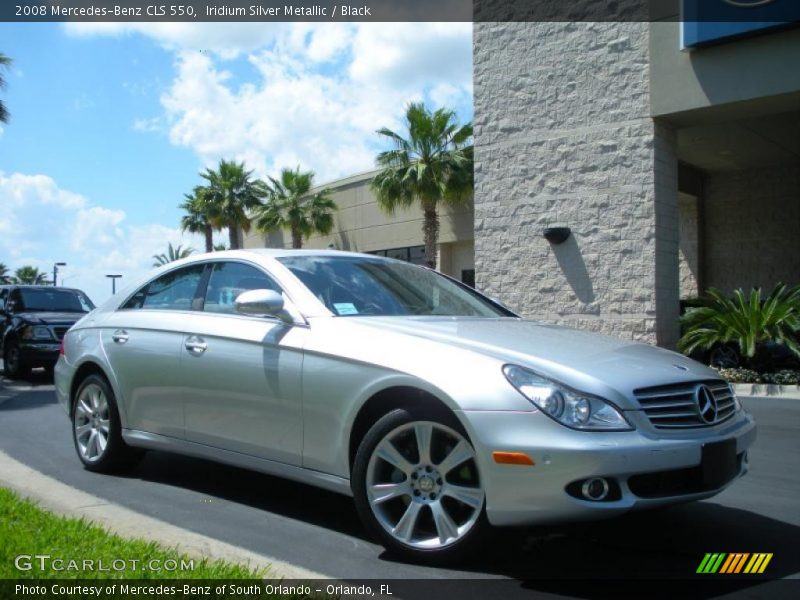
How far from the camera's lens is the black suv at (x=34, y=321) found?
13.4 metres

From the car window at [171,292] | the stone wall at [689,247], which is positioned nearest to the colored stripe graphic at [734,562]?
the car window at [171,292]

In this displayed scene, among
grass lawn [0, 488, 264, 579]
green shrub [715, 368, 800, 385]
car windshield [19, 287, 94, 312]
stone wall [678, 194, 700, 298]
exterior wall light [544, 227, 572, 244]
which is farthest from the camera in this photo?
stone wall [678, 194, 700, 298]

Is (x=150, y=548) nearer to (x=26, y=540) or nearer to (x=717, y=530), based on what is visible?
(x=26, y=540)

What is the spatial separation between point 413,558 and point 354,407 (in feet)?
2.50

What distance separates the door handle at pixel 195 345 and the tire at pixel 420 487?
4.80 feet

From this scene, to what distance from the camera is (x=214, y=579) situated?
10.1ft

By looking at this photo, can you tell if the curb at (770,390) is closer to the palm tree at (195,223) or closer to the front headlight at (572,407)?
the front headlight at (572,407)

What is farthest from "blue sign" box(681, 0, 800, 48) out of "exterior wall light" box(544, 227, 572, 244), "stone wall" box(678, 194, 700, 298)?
"stone wall" box(678, 194, 700, 298)

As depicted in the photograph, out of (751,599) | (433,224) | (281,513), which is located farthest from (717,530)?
(433,224)

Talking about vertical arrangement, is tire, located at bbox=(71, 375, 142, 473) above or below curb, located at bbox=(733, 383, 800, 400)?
above

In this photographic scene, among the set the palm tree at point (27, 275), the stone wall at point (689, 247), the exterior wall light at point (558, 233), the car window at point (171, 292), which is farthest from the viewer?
the palm tree at point (27, 275)

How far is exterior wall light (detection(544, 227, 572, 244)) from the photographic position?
1534 centimetres

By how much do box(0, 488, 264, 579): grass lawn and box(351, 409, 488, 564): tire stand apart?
0.70 m

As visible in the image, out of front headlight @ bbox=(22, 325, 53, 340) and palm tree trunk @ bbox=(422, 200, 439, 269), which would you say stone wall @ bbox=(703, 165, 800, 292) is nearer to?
palm tree trunk @ bbox=(422, 200, 439, 269)
